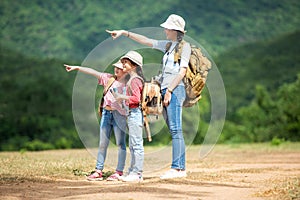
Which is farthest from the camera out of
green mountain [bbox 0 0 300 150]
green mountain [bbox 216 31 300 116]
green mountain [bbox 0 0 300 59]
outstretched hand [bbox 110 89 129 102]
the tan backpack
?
green mountain [bbox 0 0 300 59]

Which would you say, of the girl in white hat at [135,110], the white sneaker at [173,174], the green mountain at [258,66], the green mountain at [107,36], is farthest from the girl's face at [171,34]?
the green mountain at [258,66]

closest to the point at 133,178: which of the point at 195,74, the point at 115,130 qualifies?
the point at 115,130

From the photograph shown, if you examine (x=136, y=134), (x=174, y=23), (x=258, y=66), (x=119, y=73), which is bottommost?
(x=136, y=134)

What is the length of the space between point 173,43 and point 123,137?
1370mm

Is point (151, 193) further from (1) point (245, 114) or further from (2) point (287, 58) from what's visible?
(2) point (287, 58)

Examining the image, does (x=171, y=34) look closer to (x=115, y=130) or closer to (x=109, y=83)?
(x=109, y=83)

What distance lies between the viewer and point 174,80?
374 inches

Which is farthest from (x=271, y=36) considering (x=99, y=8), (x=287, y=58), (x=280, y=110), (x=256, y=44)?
(x=280, y=110)

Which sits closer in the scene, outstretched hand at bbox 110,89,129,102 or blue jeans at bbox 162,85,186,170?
outstretched hand at bbox 110,89,129,102

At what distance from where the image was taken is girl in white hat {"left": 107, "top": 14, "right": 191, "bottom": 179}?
952 centimetres

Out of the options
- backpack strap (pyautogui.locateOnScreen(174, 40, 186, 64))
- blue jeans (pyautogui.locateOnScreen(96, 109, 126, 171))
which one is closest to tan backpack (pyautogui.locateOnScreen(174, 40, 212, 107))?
backpack strap (pyautogui.locateOnScreen(174, 40, 186, 64))

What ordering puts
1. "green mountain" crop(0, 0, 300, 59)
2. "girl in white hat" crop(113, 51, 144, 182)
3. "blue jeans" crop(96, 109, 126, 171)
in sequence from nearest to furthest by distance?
"girl in white hat" crop(113, 51, 144, 182)
"blue jeans" crop(96, 109, 126, 171)
"green mountain" crop(0, 0, 300, 59)

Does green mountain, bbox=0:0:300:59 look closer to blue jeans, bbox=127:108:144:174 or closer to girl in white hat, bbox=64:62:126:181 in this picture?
girl in white hat, bbox=64:62:126:181

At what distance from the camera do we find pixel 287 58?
56.9 metres
